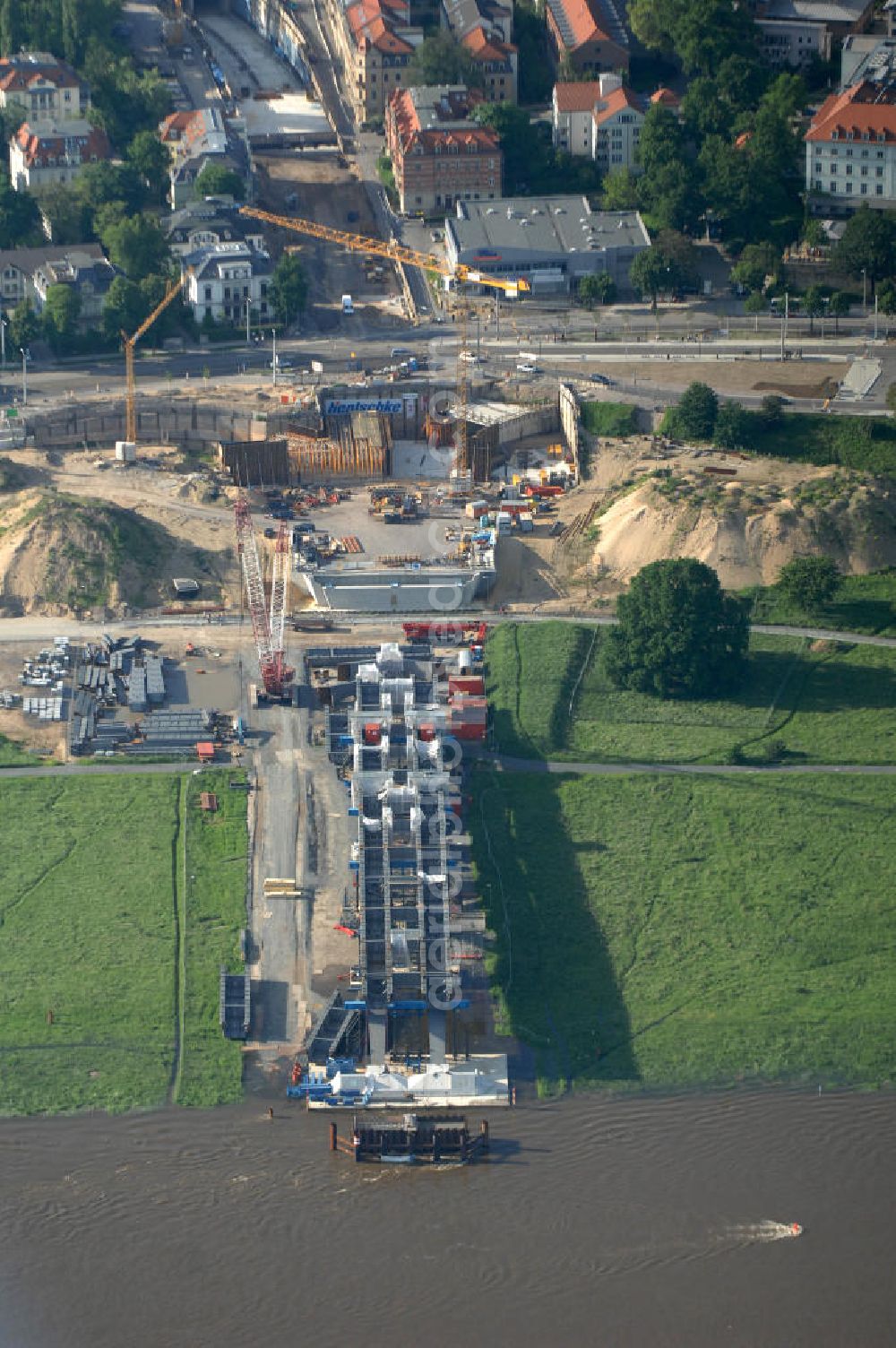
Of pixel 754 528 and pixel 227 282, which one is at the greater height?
pixel 227 282

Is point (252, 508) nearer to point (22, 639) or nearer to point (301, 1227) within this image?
point (22, 639)

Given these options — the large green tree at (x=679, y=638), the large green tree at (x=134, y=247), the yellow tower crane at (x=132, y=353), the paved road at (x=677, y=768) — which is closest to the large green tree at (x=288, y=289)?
the yellow tower crane at (x=132, y=353)

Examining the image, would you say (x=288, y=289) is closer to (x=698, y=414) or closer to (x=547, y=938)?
(x=698, y=414)

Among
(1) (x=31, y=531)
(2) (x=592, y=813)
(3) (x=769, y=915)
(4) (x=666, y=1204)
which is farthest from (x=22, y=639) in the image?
(4) (x=666, y=1204)

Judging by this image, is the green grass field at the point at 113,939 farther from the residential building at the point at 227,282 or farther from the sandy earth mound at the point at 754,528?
the residential building at the point at 227,282

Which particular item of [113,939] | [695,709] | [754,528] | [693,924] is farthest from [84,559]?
[693,924]

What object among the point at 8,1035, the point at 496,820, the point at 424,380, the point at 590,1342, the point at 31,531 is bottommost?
the point at 590,1342
